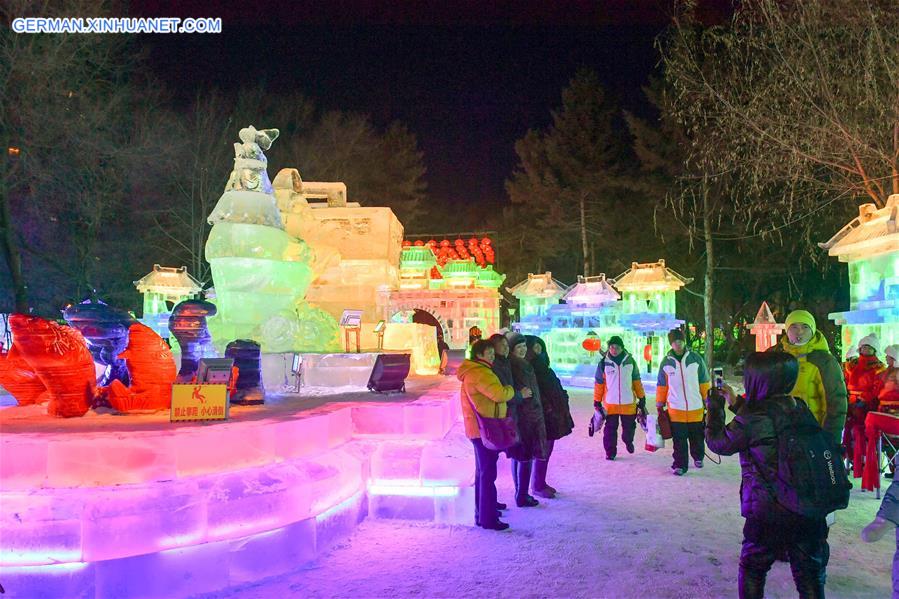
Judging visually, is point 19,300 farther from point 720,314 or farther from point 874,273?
point 720,314

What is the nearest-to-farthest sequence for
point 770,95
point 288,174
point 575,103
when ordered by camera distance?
point 770,95 → point 288,174 → point 575,103

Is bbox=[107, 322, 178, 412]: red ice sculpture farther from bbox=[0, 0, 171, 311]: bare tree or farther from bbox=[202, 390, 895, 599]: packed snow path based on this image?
bbox=[0, 0, 171, 311]: bare tree

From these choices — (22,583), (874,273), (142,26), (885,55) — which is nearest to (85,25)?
(142,26)

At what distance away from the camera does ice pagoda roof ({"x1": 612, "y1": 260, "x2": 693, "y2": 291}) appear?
19.0 metres

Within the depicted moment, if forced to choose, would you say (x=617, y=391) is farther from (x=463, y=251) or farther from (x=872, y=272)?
(x=463, y=251)

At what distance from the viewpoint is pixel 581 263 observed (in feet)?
115

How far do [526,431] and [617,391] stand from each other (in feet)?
9.44

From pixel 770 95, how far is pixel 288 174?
399 inches

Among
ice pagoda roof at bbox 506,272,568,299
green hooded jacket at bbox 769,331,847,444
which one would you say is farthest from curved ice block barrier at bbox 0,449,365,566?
ice pagoda roof at bbox 506,272,568,299

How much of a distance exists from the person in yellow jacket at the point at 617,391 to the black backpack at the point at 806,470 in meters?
5.33

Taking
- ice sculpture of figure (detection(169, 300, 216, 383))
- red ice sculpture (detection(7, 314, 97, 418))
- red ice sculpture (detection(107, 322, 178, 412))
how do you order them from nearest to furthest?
red ice sculpture (detection(7, 314, 97, 418)) < red ice sculpture (detection(107, 322, 178, 412)) < ice sculpture of figure (detection(169, 300, 216, 383))

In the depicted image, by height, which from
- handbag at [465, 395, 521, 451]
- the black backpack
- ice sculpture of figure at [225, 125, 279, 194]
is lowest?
handbag at [465, 395, 521, 451]

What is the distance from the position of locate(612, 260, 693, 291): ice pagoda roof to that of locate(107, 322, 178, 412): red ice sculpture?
16108mm

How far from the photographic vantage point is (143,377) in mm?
5551
